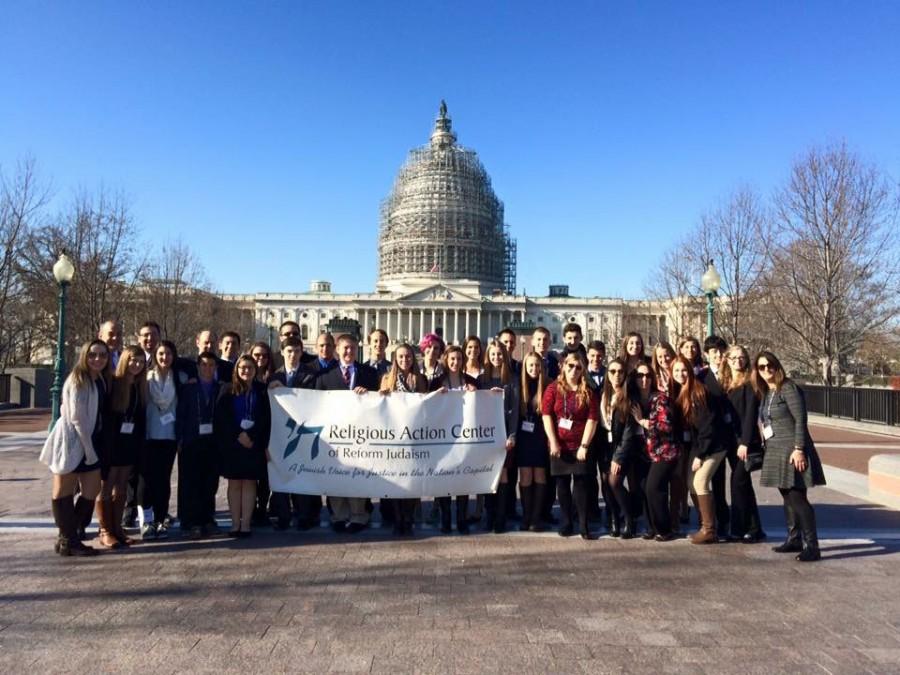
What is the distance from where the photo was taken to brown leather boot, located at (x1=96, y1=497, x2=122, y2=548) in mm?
7020

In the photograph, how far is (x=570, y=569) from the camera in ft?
20.8

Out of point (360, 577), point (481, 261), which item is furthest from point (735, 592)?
point (481, 261)

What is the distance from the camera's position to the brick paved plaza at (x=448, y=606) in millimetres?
4375

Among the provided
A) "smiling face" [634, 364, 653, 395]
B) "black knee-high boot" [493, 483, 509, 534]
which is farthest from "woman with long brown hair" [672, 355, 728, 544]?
"black knee-high boot" [493, 483, 509, 534]

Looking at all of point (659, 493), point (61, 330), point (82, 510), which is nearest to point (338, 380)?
point (82, 510)

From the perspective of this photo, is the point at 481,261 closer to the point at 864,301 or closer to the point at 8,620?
the point at 864,301

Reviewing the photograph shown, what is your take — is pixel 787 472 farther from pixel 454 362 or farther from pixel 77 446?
pixel 77 446

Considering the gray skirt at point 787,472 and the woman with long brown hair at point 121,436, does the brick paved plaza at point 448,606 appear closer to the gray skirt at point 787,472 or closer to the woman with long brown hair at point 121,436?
the woman with long brown hair at point 121,436

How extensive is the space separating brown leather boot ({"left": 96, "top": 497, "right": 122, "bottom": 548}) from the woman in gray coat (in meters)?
7.08

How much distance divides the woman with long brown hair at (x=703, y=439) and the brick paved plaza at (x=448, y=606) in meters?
0.37

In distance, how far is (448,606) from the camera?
5336 mm

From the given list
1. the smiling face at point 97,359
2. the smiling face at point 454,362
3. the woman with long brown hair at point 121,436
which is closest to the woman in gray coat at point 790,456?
the smiling face at point 454,362

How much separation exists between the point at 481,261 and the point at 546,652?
111747 millimetres

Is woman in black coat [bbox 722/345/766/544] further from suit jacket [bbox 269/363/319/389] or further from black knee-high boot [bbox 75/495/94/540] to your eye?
black knee-high boot [bbox 75/495/94/540]
